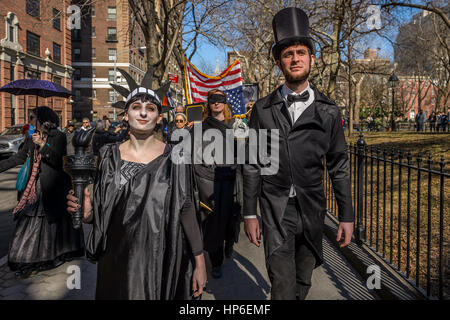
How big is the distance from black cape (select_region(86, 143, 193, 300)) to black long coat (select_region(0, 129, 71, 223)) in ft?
8.89

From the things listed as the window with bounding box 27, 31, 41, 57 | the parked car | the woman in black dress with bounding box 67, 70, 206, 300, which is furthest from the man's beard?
the window with bounding box 27, 31, 41, 57

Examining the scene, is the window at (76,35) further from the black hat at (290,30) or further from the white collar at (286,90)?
the white collar at (286,90)

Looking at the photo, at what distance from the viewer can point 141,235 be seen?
7.75ft

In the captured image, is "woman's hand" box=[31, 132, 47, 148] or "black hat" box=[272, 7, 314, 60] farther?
"woman's hand" box=[31, 132, 47, 148]

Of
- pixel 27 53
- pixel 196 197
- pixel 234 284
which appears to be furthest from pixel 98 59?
pixel 196 197

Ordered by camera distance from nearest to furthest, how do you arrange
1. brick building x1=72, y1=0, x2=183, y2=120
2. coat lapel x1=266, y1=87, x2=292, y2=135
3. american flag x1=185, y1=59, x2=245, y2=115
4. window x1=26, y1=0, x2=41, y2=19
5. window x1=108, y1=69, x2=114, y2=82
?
coat lapel x1=266, y1=87, x2=292, y2=135 → american flag x1=185, y1=59, x2=245, y2=115 → window x1=26, y1=0, x2=41, y2=19 → brick building x1=72, y1=0, x2=183, y2=120 → window x1=108, y1=69, x2=114, y2=82

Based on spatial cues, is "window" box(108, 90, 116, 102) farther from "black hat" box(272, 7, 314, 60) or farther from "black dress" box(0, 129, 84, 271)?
"black hat" box(272, 7, 314, 60)

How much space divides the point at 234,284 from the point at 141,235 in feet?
7.42

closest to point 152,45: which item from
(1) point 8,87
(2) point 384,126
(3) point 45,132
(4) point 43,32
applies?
(1) point 8,87

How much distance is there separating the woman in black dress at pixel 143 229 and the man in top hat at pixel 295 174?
1.83ft

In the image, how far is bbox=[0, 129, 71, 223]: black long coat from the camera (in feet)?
15.6

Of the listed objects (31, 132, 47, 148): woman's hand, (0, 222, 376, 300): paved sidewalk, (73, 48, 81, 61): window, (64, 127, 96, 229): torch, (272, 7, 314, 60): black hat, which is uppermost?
(73, 48, 81, 61): window

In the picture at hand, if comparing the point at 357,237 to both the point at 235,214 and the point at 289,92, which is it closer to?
the point at 235,214

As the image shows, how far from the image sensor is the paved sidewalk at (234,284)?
392 cm
